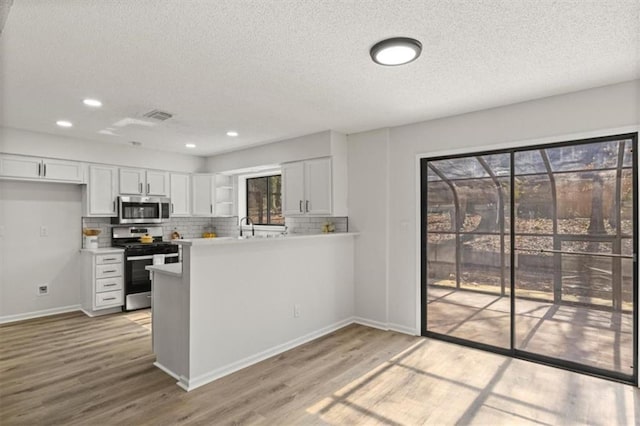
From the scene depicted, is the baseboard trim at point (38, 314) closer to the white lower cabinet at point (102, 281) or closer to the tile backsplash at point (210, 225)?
the white lower cabinet at point (102, 281)

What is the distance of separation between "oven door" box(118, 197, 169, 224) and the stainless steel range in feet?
0.93

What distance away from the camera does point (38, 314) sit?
16.4 ft

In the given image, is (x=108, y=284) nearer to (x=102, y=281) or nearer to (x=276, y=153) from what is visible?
(x=102, y=281)

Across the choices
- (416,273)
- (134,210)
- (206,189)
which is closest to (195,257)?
(416,273)

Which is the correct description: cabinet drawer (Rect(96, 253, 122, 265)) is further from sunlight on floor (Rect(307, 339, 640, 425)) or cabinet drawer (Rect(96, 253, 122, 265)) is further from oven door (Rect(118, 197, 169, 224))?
sunlight on floor (Rect(307, 339, 640, 425))

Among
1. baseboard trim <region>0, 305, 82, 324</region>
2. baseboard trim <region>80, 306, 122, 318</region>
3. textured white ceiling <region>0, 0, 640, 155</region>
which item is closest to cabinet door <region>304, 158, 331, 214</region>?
textured white ceiling <region>0, 0, 640, 155</region>

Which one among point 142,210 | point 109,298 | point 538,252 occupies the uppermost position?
point 142,210

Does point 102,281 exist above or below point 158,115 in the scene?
below

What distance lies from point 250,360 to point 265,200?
341 cm

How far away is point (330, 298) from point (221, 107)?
8.32 ft

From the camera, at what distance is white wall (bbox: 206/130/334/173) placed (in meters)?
4.75

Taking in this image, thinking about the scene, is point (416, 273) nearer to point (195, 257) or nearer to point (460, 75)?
point (460, 75)

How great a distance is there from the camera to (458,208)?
404 centimetres

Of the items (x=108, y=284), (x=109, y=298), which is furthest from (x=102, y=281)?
(x=109, y=298)
